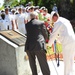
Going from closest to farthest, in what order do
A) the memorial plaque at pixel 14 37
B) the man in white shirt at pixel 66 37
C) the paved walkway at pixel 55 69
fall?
the man in white shirt at pixel 66 37 < the memorial plaque at pixel 14 37 < the paved walkway at pixel 55 69

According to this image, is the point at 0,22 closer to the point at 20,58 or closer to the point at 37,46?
the point at 20,58

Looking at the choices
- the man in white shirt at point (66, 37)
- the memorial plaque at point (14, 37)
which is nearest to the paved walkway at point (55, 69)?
the memorial plaque at point (14, 37)

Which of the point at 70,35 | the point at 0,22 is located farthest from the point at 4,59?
the point at 0,22

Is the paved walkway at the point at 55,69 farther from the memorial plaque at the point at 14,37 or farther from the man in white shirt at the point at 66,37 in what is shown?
the man in white shirt at the point at 66,37

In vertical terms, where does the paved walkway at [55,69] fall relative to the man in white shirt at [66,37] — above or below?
below

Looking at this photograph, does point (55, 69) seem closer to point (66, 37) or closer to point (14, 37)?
point (14, 37)

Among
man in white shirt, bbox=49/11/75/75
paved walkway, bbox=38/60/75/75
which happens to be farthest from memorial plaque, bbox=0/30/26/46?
man in white shirt, bbox=49/11/75/75

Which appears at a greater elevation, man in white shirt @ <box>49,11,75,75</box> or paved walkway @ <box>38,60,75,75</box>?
man in white shirt @ <box>49,11,75,75</box>

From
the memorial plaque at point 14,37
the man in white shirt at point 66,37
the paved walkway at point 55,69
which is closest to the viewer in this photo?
the man in white shirt at point 66,37

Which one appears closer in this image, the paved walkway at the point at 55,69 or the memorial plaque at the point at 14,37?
the memorial plaque at the point at 14,37

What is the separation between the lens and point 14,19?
14164 millimetres

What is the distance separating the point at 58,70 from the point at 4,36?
6.13ft

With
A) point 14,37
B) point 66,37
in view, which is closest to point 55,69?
point 14,37

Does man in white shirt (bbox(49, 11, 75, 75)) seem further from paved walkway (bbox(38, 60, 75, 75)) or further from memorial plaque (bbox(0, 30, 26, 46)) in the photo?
paved walkway (bbox(38, 60, 75, 75))
